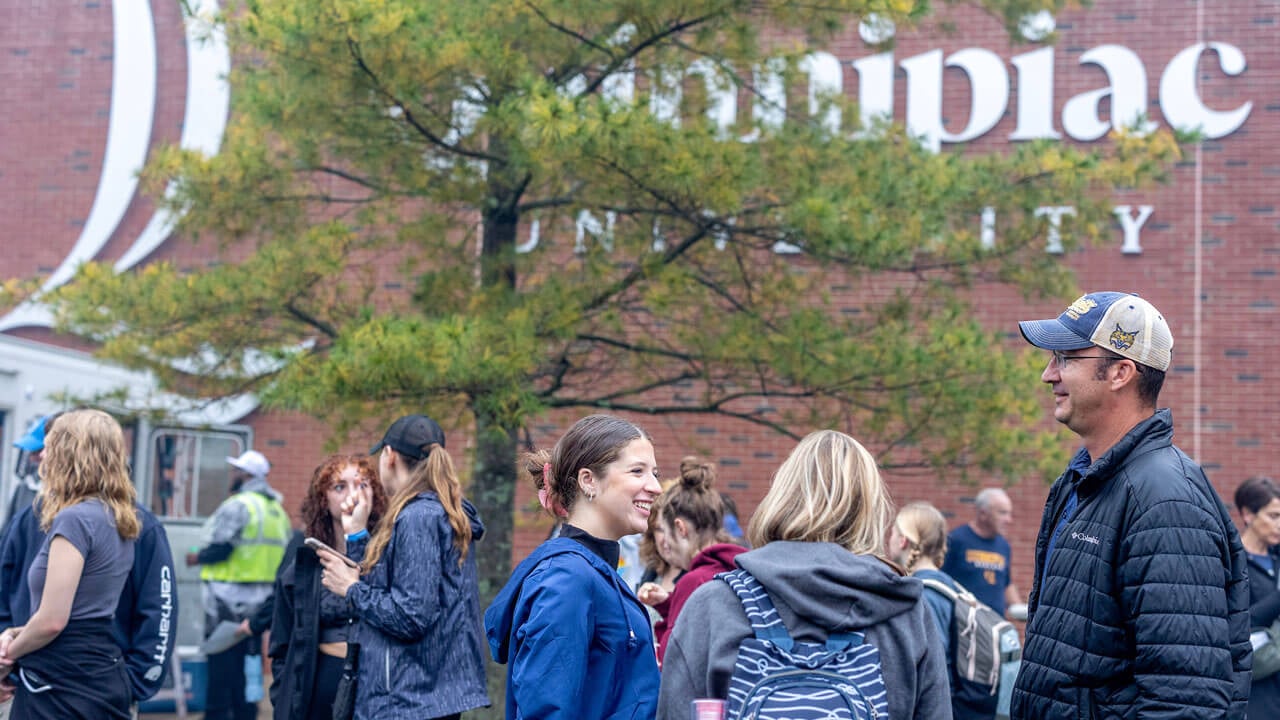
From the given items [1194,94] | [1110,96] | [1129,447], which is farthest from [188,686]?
[1194,94]

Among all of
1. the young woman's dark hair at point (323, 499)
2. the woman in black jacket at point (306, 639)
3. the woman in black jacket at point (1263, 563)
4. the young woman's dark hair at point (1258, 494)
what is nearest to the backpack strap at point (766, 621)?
the woman in black jacket at point (306, 639)

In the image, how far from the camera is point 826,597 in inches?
97.2

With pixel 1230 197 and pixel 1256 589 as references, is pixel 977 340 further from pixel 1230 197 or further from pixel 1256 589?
pixel 1230 197

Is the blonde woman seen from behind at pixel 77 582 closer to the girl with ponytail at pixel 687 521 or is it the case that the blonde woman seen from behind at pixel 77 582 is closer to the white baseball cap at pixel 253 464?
the girl with ponytail at pixel 687 521

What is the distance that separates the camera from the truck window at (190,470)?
31.9ft

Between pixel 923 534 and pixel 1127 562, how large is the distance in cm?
268

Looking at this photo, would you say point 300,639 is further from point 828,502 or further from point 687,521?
point 828,502

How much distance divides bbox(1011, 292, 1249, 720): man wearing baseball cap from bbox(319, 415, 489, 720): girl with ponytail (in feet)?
6.89

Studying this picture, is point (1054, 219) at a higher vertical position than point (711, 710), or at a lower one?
higher

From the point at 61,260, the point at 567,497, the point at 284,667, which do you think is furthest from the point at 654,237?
the point at 61,260

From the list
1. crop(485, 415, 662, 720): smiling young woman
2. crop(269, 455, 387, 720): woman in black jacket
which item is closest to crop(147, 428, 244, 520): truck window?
Answer: crop(269, 455, 387, 720): woman in black jacket

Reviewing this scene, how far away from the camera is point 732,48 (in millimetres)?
6785

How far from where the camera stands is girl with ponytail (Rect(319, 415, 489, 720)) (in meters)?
4.18

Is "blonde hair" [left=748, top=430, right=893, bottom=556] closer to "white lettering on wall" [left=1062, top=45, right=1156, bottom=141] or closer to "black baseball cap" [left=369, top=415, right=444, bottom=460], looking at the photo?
"black baseball cap" [left=369, top=415, right=444, bottom=460]
